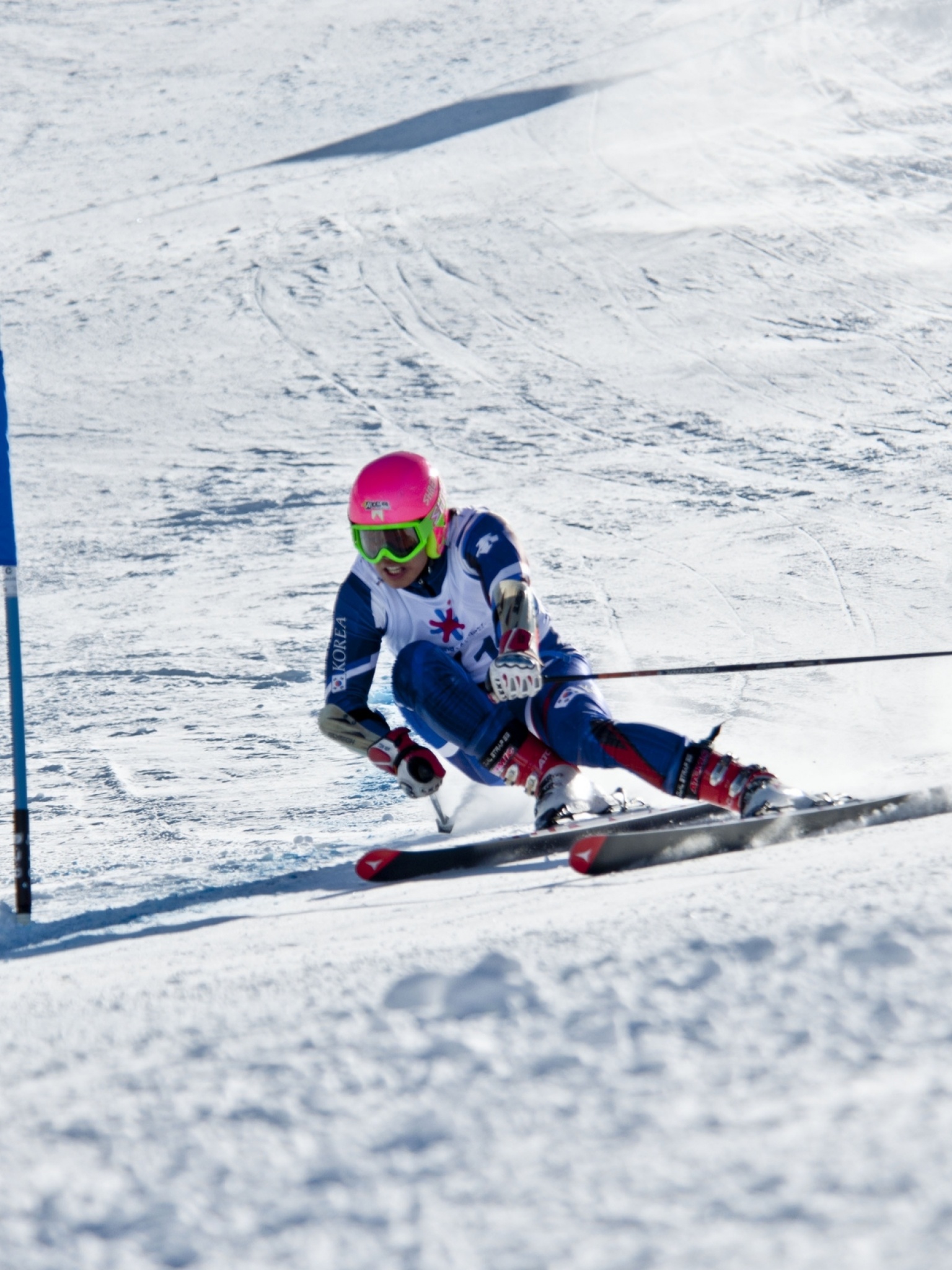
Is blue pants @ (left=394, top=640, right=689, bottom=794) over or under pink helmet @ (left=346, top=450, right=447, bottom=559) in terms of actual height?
under

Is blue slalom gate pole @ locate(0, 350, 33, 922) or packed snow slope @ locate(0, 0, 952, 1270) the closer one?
packed snow slope @ locate(0, 0, 952, 1270)

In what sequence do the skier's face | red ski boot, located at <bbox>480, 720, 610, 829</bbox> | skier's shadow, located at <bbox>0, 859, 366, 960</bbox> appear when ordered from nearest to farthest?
1. skier's shadow, located at <bbox>0, 859, 366, 960</bbox>
2. red ski boot, located at <bbox>480, 720, 610, 829</bbox>
3. the skier's face

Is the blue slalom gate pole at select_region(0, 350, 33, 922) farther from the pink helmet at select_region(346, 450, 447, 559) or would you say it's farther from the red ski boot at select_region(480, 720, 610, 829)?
the red ski boot at select_region(480, 720, 610, 829)

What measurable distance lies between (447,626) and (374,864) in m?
1.02

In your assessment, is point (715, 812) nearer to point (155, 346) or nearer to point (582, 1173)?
point (582, 1173)

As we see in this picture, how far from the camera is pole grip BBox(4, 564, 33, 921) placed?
11.7ft

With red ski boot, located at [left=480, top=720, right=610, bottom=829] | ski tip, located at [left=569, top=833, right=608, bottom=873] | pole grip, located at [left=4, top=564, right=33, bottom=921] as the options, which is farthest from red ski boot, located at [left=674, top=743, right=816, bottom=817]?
pole grip, located at [left=4, top=564, right=33, bottom=921]

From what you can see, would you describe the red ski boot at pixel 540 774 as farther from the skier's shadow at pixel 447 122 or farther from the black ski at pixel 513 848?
the skier's shadow at pixel 447 122

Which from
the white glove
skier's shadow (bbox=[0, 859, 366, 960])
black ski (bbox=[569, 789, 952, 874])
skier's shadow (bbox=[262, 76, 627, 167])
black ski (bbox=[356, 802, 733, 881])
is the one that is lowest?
skier's shadow (bbox=[0, 859, 366, 960])

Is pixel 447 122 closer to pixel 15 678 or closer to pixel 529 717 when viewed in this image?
pixel 529 717

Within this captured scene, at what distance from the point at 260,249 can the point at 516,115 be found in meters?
5.14

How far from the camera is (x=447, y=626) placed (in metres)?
4.34

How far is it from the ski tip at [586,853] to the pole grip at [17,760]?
1.51 m

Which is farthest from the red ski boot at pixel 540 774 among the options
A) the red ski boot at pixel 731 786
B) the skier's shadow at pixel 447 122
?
the skier's shadow at pixel 447 122
